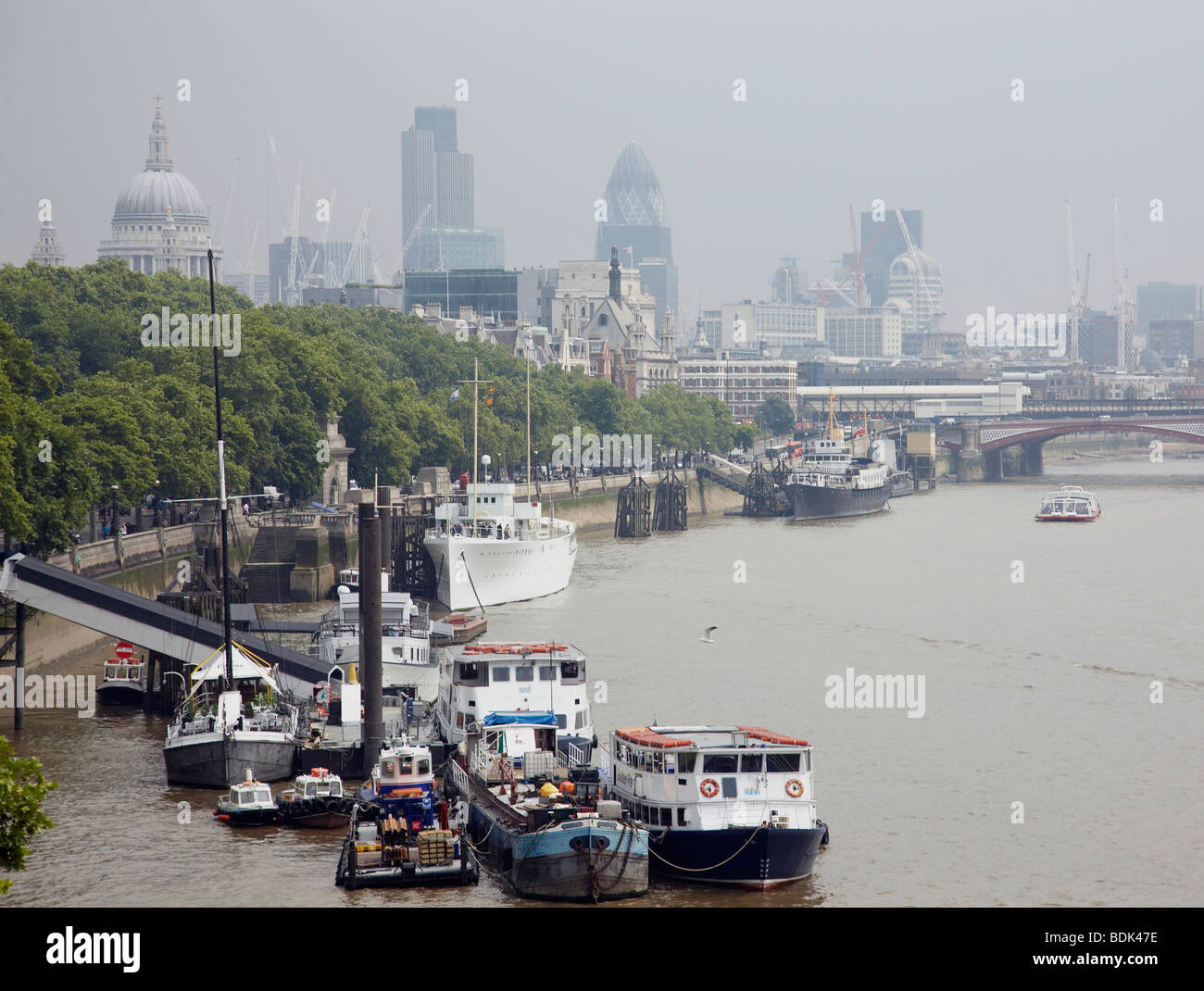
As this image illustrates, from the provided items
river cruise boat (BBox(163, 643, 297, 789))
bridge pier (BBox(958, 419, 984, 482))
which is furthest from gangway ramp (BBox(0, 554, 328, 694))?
bridge pier (BBox(958, 419, 984, 482))

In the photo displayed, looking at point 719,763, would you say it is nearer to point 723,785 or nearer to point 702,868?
point 723,785

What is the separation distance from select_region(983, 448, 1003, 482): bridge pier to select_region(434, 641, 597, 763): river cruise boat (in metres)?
114

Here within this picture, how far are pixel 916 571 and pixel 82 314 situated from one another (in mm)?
35976

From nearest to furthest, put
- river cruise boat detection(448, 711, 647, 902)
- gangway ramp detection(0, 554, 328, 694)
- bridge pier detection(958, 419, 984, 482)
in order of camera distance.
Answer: river cruise boat detection(448, 711, 647, 902)
gangway ramp detection(0, 554, 328, 694)
bridge pier detection(958, 419, 984, 482)

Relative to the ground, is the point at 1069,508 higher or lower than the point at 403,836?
lower

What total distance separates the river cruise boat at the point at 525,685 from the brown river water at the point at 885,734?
10.1ft

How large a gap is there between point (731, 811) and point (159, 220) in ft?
581

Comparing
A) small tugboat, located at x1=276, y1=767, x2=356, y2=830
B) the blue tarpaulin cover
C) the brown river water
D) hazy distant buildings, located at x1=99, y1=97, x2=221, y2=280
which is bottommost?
the brown river water

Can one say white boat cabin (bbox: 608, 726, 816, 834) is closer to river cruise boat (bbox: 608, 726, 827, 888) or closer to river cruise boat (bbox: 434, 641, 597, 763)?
river cruise boat (bbox: 608, 726, 827, 888)

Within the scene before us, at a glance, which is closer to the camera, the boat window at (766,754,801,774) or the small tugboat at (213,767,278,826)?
the boat window at (766,754,801,774)

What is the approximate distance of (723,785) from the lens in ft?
85.9

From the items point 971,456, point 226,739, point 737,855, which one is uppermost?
point 226,739

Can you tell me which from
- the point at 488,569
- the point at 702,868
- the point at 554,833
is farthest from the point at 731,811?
the point at 488,569

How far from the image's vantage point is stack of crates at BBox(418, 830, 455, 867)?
83.8 feet
